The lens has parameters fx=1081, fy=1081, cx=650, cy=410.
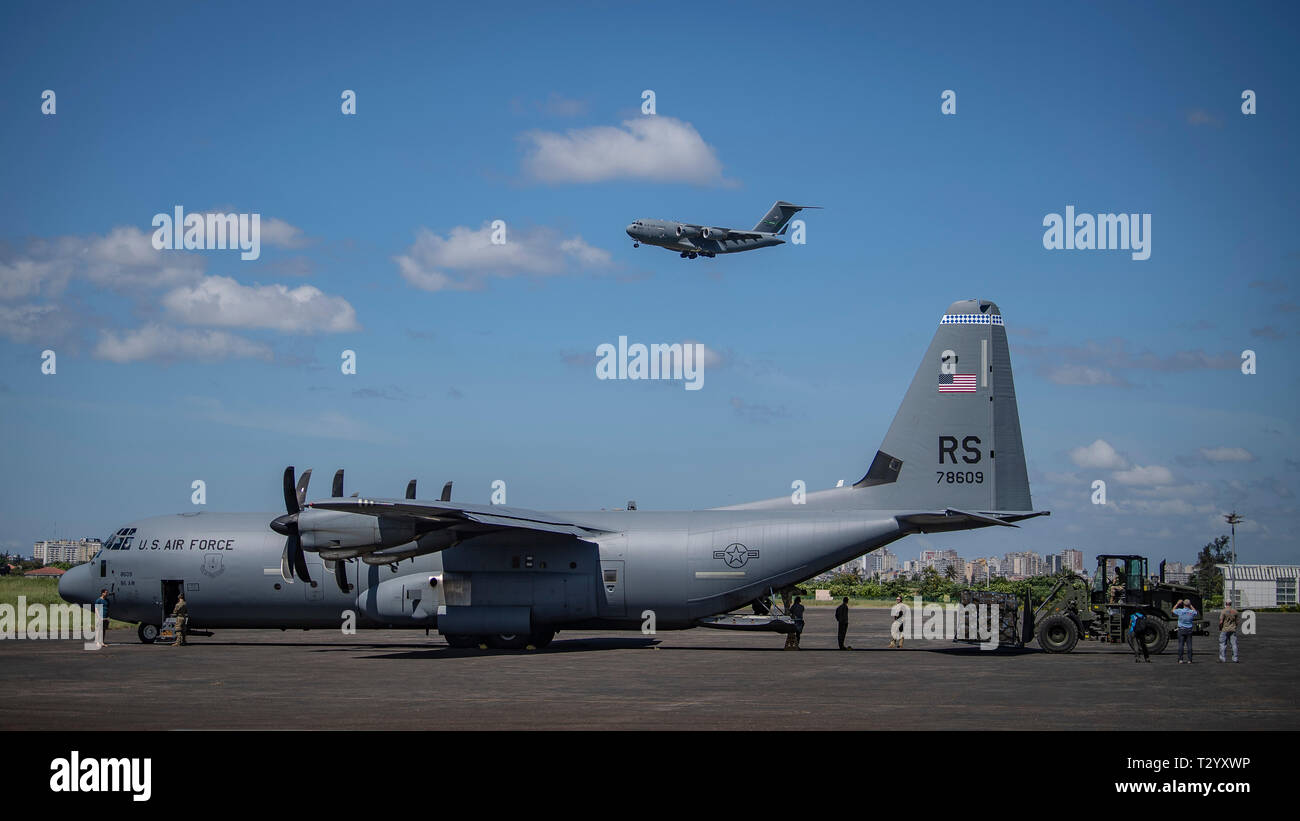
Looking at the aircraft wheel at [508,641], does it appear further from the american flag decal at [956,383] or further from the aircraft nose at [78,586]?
the american flag decal at [956,383]

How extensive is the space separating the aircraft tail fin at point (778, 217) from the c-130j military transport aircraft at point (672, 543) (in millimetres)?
29714

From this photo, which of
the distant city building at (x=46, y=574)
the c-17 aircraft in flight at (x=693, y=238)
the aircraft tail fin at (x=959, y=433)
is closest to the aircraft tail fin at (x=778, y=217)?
the c-17 aircraft in flight at (x=693, y=238)

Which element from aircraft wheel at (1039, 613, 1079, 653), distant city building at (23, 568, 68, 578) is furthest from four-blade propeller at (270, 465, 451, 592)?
distant city building at (23, 568, 68, 578)

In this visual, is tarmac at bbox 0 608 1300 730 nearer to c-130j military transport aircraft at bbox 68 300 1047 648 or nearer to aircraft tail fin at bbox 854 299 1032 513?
c-130j military transport aircraft at bbox 68 300 1047 648

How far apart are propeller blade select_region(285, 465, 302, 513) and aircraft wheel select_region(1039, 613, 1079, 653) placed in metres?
20.0

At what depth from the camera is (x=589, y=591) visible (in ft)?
93.5

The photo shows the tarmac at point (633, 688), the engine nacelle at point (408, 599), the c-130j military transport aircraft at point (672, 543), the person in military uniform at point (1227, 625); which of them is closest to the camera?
the tarmac at point (633, 688)

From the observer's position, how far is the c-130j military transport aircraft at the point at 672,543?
2783cm

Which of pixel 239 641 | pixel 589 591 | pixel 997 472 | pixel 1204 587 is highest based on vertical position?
pixel 997 472

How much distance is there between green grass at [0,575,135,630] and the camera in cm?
5117
